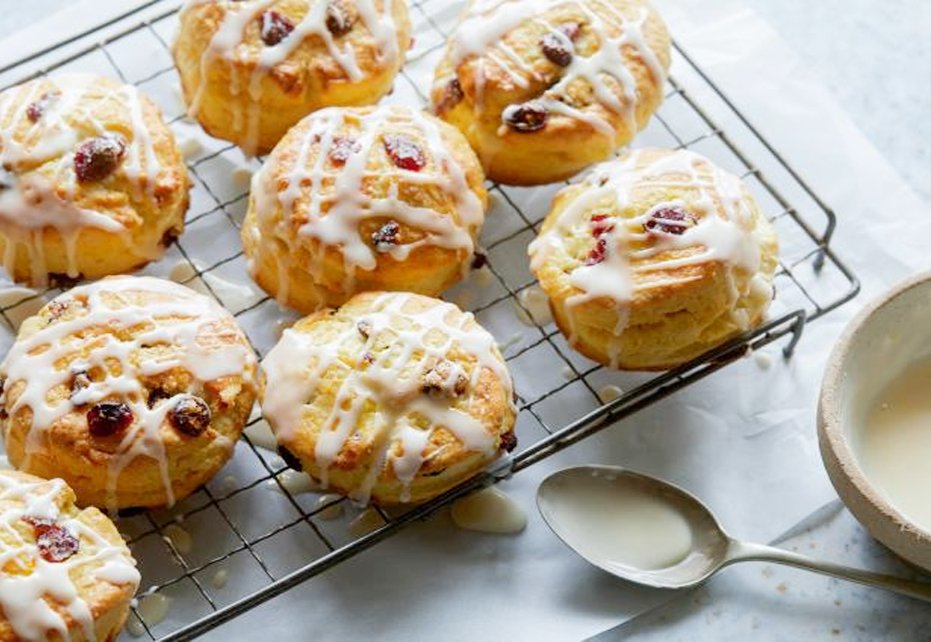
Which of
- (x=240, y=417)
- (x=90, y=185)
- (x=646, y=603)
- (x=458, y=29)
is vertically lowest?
(x=646, y=603)

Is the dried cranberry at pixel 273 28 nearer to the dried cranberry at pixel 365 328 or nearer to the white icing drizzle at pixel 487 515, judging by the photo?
the dried cranberry at pixel 365 328

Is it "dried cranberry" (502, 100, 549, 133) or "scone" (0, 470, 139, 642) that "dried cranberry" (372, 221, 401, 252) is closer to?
"dried cranberry" (502, 100, 549, 133)

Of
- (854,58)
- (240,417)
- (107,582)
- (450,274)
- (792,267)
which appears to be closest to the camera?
(107,582)

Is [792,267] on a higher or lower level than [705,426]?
higher

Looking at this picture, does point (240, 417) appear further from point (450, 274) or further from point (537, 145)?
point (537, 145)

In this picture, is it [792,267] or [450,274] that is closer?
[450,274]

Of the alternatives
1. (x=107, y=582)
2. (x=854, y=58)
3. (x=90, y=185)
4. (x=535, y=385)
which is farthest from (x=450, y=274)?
(x=854, y=58)

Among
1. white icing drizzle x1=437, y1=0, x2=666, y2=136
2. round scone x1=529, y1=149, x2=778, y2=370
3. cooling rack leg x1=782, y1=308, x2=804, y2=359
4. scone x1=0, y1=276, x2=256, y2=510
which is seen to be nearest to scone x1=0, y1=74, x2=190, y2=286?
scone x1=0, y1=276, x2=256, y2=510

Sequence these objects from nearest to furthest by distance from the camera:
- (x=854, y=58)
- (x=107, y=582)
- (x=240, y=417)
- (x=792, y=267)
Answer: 1. (x=107, y=582)
2. (x=240, y=417)
3. (x=792, y=267)
4. (x=854, y=58)

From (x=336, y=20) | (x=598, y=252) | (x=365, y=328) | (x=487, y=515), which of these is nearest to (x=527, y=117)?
(x=598, y=252)
